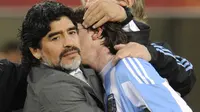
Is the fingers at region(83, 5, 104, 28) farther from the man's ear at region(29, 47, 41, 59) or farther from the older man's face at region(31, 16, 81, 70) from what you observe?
the man's ear at region(29, 47, 41, 59)

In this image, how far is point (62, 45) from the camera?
2162mm

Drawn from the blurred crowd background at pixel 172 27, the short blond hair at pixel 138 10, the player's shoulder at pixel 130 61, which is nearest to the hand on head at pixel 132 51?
the player's shoulder at pixel 130 61

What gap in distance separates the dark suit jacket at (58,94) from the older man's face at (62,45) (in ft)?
0.15

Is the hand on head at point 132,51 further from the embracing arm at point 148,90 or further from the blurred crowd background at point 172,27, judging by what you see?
the blurred crowd background at point 172,27

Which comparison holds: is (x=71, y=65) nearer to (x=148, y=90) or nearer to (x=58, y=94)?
(x=58, y=94)

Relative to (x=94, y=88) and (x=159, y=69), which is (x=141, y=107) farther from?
(x=159, y=69)

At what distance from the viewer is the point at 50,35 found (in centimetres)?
216

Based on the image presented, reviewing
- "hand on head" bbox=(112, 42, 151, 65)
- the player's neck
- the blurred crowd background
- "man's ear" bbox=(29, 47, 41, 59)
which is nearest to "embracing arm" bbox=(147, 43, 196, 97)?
"hand on head" bbox=(112, 42, 151, 65)

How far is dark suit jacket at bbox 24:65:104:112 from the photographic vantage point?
81.0 inches

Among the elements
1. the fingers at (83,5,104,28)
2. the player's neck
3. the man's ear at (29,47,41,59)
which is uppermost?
the fingers at (83,5,104,28)

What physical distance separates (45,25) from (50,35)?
0.13 ft

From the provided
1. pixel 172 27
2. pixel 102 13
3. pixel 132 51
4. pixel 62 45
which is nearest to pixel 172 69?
pixel 132 51

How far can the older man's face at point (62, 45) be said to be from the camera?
2158mm

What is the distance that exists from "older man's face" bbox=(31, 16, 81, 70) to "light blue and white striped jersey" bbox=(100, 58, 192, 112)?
0.15 meters
